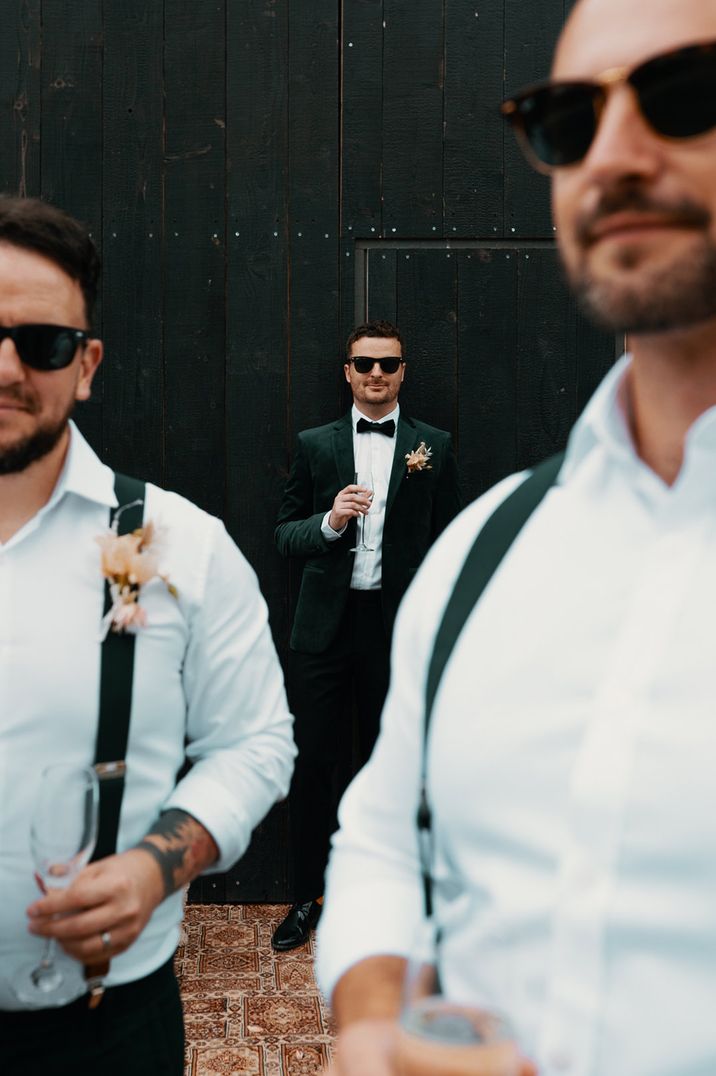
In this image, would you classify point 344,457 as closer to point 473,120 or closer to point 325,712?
point 325,712

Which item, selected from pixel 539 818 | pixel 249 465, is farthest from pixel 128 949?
pixel 249 465

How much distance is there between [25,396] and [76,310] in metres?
0.18

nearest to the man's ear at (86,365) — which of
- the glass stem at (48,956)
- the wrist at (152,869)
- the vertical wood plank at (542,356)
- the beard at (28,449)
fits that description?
the beard at (28,449)

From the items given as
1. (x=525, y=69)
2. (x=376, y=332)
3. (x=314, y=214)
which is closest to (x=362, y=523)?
(x=376, y=332)

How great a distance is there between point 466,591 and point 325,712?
10.1 feet

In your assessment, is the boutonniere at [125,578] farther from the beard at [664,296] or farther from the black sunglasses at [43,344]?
the beard at [664,296]

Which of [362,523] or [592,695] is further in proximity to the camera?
[362,523]

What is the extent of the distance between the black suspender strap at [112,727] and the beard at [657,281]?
876 mm

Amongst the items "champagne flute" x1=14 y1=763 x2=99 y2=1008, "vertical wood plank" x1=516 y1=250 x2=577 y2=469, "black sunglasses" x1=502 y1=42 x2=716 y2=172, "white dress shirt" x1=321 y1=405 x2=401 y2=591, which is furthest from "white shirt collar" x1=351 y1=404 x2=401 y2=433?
"black sunglasses" x1=502 y1=42 x2=716 y2=172

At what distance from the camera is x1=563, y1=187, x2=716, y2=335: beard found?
3.40 ft

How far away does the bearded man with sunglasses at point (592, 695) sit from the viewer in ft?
3.14

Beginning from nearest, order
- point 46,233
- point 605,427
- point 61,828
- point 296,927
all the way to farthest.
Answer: point 605,427 → point 61,828 → point 46,233 → point 296,927

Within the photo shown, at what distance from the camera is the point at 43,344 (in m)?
1.62

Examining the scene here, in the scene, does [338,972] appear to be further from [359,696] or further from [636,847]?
[359,696]
